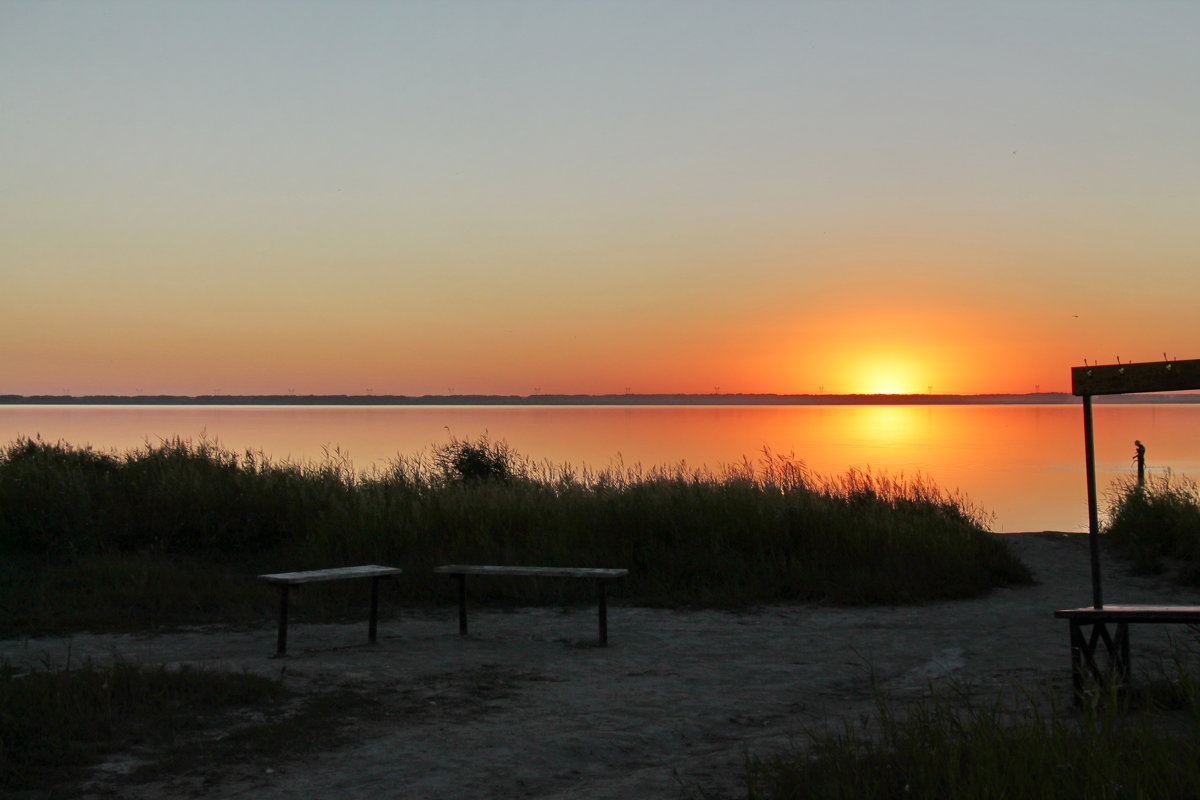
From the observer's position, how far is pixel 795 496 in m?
14.9

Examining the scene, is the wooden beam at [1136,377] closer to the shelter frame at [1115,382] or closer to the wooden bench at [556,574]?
the shelter frame at [1115,382]

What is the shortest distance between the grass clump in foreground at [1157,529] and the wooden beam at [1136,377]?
6.47 m

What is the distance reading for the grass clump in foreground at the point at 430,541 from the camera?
1144 centimetres

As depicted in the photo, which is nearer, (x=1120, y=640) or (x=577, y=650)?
(x=1120, y=640)

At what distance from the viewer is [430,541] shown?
13.6m

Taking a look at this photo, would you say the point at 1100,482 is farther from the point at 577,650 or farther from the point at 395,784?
the point at 395,784

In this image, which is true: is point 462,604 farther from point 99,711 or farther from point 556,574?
point 99,711

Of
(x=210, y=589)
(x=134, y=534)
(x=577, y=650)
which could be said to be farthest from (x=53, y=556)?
(x=577, y=650)

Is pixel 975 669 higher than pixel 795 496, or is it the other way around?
pixel 795 496

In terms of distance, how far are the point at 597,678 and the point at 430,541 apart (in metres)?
5.94

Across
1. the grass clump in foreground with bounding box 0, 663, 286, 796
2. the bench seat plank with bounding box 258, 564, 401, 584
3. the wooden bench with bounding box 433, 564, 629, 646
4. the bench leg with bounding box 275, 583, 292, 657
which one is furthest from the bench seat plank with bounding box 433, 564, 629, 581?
the grass clump in foreground with bounding box 0, 663, 286, 796

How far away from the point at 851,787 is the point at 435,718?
10.5 feet

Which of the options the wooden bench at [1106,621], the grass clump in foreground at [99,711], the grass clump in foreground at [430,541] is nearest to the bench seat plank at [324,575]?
the grass clump in foreground at [99,711]

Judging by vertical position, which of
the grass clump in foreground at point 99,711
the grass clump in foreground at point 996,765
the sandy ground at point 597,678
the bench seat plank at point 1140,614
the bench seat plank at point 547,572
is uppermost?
the bench seat plank at point 1140,614
